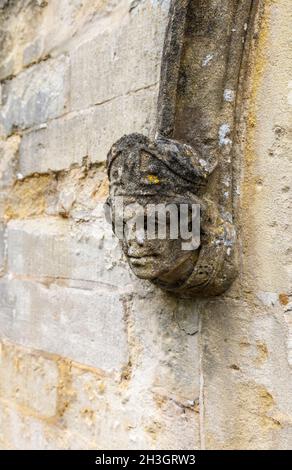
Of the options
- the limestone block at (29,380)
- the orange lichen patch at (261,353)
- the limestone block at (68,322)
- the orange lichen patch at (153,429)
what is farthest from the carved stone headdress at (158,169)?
the limestone block at (29,380)

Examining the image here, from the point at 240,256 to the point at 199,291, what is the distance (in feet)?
0.45

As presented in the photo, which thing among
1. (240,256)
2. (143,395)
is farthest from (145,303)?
(240,256)

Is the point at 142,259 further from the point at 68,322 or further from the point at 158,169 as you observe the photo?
the point at 68,322

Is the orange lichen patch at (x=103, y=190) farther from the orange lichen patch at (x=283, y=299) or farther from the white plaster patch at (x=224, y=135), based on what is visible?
the orange lichen patch at (x=283, y=299)

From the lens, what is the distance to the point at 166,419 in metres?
1.77

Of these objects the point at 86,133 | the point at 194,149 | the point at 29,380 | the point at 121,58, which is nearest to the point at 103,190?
the point at 86,133

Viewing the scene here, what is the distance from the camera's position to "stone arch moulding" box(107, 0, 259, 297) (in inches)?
58.9

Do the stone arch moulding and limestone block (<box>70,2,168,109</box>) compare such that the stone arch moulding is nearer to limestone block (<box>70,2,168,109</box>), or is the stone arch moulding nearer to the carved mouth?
the carved mouth

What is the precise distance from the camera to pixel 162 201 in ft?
4.87

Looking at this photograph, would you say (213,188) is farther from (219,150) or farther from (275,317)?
(275,317)

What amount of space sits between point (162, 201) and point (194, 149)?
0.17 meters

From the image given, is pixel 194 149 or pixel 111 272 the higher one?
pixel 194 149

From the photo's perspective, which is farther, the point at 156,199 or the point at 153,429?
the point at 153,429

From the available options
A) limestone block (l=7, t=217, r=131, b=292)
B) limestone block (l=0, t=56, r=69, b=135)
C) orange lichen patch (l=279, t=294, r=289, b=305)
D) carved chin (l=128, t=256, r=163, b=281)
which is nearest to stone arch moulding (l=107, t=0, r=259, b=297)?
carved chin (l=128, t=256, r=163, b=281)
